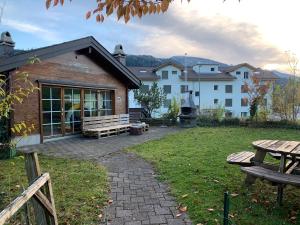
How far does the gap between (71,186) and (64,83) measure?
719 cm

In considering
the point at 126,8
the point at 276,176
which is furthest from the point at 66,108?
the point at 126,8

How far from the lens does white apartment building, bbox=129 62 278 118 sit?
40.7m

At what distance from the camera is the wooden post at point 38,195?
2596 millimetres

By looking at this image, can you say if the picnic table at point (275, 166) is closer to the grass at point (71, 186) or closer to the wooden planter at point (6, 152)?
the grass at point (71, 186)

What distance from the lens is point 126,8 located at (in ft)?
8.06

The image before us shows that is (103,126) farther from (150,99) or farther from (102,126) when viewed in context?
(150,99)

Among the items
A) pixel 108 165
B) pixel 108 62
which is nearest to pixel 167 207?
pixel 108 165

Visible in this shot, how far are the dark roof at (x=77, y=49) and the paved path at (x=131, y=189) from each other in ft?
9.76

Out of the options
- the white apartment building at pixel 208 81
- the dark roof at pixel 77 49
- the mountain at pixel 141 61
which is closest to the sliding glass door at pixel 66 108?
the dark roof at pixel 77 49

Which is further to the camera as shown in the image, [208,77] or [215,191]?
[208,77]

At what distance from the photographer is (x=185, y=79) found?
4038cm

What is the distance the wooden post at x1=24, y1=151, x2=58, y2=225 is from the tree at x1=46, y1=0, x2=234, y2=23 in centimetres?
140

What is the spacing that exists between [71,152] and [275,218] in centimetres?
632

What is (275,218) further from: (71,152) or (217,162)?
(71,152)
